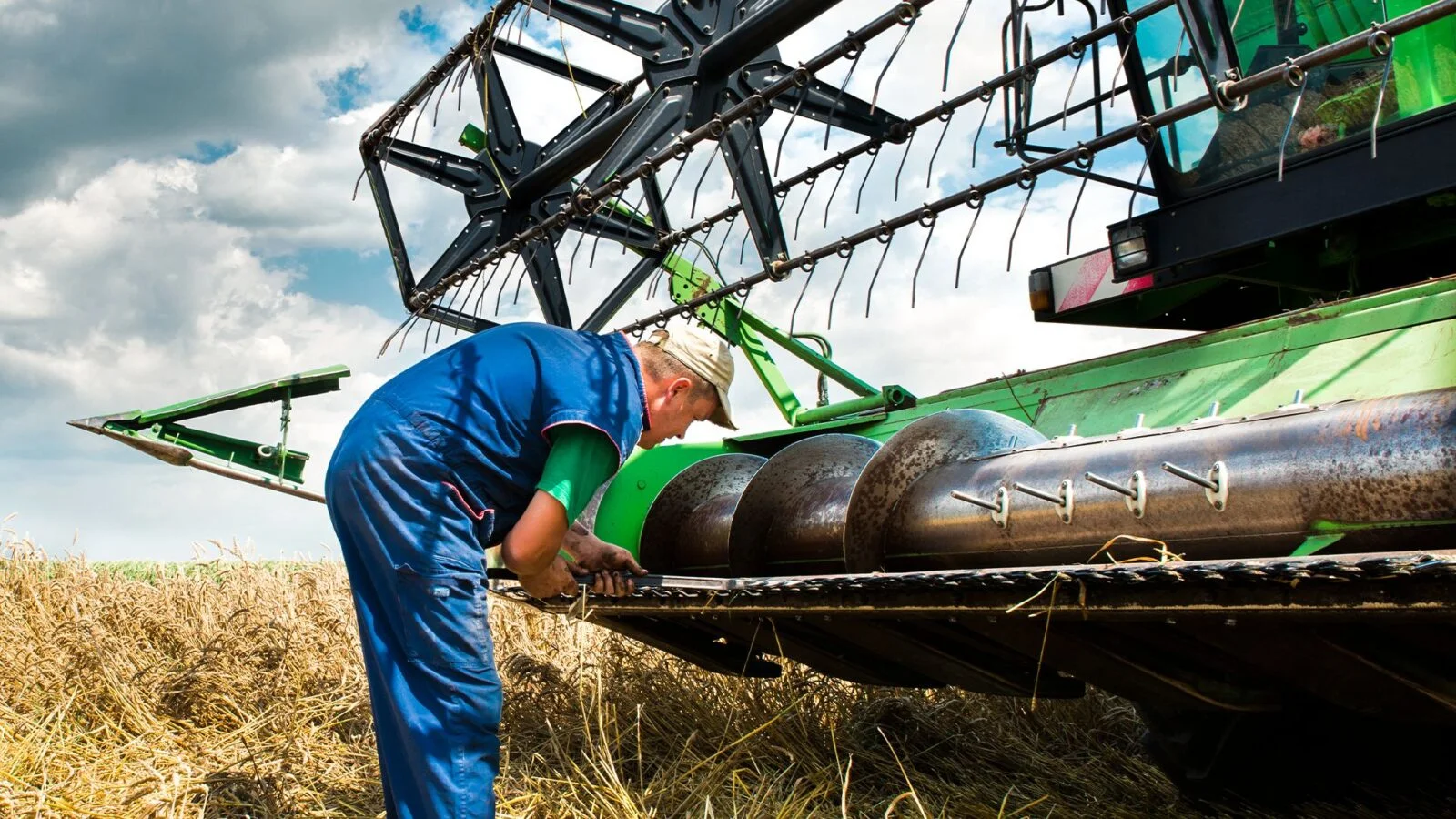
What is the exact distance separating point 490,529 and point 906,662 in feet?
3.35

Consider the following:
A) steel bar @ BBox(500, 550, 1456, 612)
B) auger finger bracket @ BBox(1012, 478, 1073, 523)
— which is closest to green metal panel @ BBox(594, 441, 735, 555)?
steel bar @ BBox(500, 550, 1456, 612)

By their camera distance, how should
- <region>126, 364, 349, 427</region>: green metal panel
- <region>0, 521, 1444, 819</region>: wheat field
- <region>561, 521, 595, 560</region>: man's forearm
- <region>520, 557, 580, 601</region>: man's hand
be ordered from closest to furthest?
<region>520, 557, 580, 601</region>: man's hand
<region>561, 521, 595, 560</region>: man's forearm
<region>0, 521, 1444, 819</region>: wheat field
<region>126, 364, 349, 427</region>: green metal panel

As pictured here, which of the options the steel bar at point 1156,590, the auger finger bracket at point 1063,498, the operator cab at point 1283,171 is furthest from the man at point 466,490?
the operator cab at point 1283,171

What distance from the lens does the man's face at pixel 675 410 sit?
9.52 ft

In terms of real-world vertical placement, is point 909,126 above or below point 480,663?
above

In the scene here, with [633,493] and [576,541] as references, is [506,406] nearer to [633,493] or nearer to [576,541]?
[576,541]

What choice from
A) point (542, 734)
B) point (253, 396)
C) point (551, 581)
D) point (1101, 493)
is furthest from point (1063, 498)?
point (253, 396)

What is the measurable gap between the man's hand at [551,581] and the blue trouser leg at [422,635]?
162 mm

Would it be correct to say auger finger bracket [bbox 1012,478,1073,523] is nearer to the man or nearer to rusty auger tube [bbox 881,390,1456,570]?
rusty auger tube [bbox 881,390,1456,570]

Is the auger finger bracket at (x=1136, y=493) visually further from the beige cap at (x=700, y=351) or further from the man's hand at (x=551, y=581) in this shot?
the man's hand at (x=551, y=581)

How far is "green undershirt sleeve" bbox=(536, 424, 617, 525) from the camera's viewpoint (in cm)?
267

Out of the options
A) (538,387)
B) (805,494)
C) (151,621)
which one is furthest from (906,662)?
(151,621)

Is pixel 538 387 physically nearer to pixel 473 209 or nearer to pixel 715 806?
pixel 715 806

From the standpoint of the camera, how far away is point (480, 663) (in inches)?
107
